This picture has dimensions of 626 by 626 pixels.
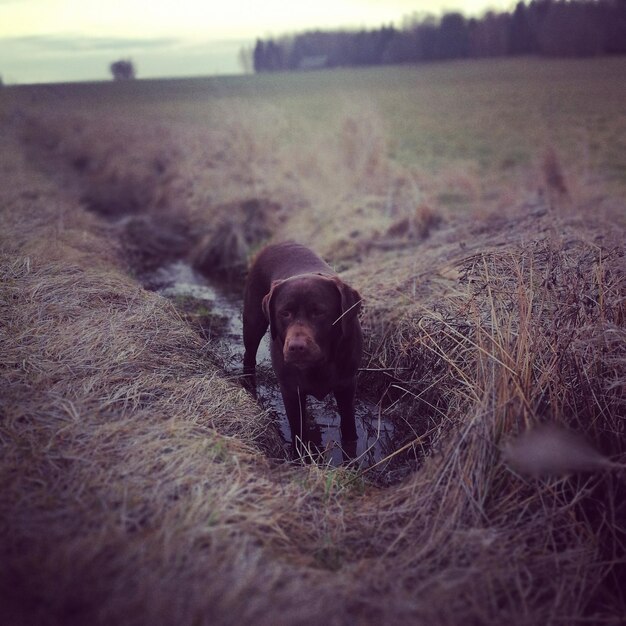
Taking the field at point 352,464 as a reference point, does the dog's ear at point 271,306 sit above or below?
above

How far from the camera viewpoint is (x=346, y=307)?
3.31 metres

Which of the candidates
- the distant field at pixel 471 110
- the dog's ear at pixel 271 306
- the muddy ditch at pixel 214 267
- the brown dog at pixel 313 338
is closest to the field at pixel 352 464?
the muddy ditch at pixel 214 267

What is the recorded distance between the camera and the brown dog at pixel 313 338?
3.13 metres

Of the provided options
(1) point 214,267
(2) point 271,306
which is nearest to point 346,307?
(2) point 271,306

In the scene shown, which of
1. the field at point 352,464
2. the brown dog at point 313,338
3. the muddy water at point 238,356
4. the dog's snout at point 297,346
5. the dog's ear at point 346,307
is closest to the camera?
the field at point 352,464

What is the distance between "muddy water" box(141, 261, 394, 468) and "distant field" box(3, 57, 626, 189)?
7032mm

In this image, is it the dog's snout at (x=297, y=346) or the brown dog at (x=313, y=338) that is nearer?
the dog's snout at (x=297, y=346)

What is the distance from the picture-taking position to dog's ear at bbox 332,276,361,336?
3.29m

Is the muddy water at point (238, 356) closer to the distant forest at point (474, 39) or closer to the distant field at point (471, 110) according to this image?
the distant field at point (471, 110)

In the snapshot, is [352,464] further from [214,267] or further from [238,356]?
[214,267]

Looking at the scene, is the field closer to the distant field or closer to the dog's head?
the dog's head

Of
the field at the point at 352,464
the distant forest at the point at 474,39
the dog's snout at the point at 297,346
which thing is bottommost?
the field at the point at 352,464

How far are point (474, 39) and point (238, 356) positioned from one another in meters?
31.1

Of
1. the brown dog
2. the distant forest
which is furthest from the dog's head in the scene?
the distant forest
